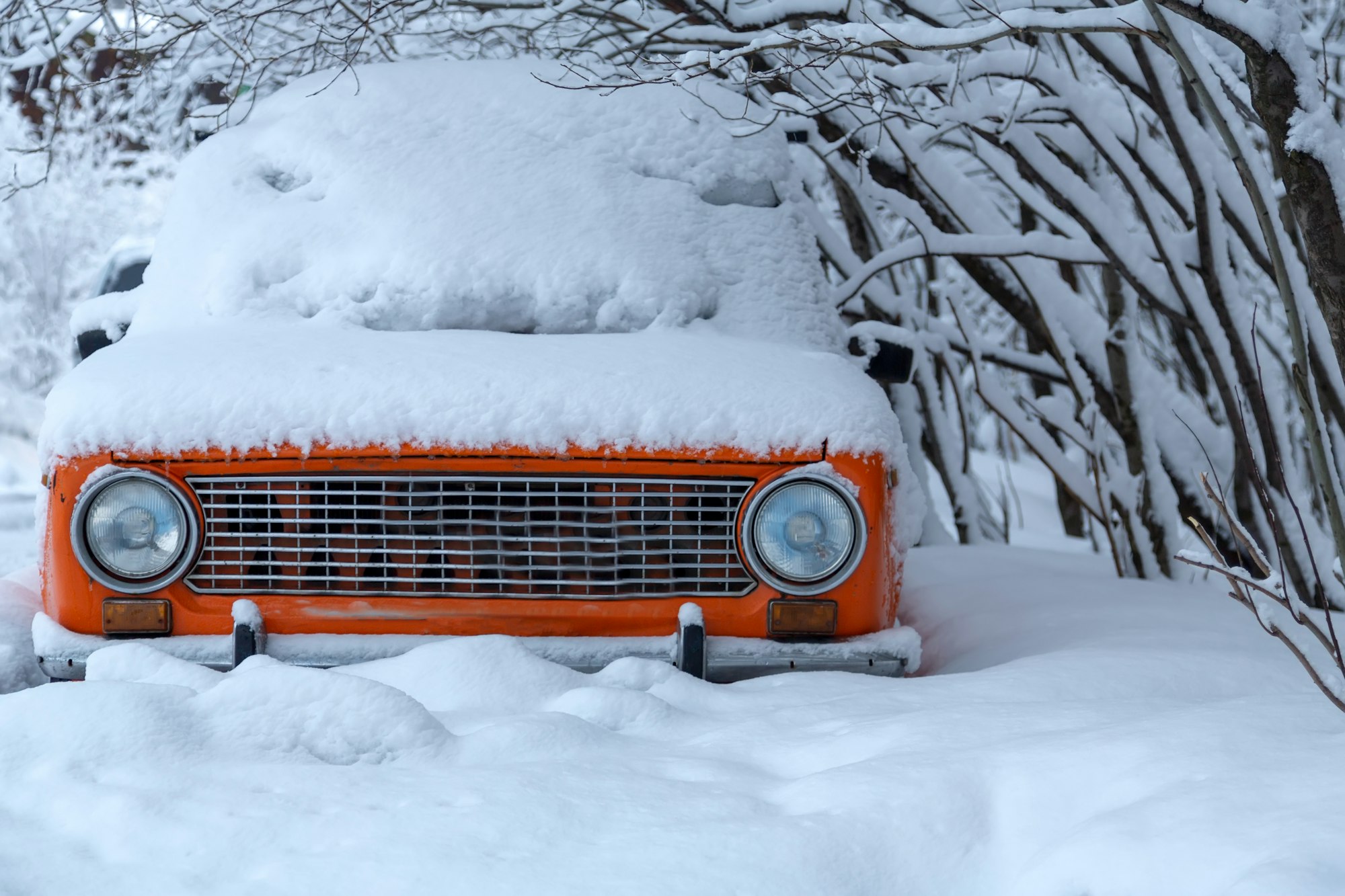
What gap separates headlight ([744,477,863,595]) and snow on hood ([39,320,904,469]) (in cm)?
9

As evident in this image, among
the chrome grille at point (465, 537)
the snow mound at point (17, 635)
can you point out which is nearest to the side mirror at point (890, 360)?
the chrome grille at point (465, 537)

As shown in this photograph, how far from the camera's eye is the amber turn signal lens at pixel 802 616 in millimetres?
2107

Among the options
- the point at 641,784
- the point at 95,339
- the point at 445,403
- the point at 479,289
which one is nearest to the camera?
the point at 641,784

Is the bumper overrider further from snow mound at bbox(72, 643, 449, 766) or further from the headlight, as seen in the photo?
snow mound at bbox(72, 643, 449, 766)

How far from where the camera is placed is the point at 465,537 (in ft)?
6.73

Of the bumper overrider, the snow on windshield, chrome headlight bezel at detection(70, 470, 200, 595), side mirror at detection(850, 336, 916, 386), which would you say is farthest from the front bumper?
side mirror at detection(850, 336, 916, 386)

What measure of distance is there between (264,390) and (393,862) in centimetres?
106

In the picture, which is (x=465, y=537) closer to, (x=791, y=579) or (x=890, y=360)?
(x=791, y=579)

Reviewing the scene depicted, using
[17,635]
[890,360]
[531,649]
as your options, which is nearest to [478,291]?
[531,649]

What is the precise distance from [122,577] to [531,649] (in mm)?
743

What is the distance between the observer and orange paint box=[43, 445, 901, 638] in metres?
2.01

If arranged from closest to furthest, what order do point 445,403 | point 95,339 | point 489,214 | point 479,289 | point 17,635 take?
point 445,403
point 17,635
point 479,289
point 489,214
point 95,339

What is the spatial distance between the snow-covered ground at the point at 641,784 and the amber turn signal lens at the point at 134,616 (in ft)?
0.44

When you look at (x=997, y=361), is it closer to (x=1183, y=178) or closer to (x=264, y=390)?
(x=1183, y=178)
